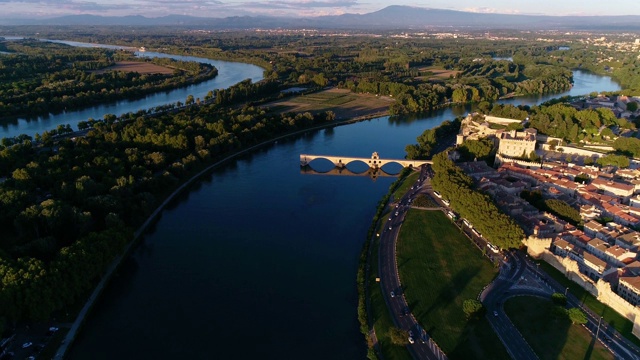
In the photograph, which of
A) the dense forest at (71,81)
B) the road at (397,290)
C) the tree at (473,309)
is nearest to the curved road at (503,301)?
the road at (397,290)

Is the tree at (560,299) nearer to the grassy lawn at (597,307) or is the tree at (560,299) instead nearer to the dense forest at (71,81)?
the grassy lawn at (597,307)

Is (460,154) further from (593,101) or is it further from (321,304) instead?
(593,101)

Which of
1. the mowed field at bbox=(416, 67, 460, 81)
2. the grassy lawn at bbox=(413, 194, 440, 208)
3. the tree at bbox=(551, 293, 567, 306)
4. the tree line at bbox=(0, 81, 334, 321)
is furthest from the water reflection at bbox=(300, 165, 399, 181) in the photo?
the mowed field at bbox=(416, 67, 460, 81)

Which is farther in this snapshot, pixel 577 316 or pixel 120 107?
pixel 120 107

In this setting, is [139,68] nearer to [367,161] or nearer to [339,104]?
[339,104]

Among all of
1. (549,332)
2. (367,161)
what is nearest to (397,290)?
(549,332)

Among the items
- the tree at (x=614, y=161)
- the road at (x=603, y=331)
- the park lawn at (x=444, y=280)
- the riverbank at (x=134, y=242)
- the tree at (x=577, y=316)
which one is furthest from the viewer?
the tree at (x=614, y=161)

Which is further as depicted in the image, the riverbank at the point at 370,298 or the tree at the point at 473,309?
the tree at the point at 473,309
